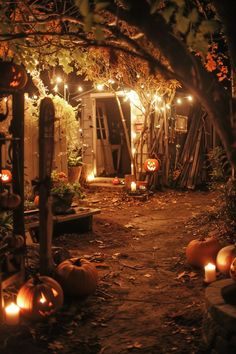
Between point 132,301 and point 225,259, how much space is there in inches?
57.2

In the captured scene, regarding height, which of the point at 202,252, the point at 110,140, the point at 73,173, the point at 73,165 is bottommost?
the point at 202,252

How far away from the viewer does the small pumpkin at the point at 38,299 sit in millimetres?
5238

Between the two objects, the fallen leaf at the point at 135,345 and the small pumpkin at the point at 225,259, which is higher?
the small pumpkin at the point at 225,259

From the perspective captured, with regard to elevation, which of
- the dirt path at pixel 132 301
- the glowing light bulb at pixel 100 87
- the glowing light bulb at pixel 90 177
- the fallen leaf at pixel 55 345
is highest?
the glowing light bulb at pixel 100 87

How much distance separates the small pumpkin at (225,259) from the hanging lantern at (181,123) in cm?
921

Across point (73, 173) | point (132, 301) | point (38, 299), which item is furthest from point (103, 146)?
point (38, 299)

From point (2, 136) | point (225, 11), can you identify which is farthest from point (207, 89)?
point (2, 136)

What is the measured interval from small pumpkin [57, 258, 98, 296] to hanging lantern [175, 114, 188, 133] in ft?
32.6

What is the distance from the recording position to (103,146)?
1777 cm

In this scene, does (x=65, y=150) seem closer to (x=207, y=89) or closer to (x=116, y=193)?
(x=116, y=193)

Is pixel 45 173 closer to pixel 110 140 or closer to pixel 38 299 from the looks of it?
pixel 38 299

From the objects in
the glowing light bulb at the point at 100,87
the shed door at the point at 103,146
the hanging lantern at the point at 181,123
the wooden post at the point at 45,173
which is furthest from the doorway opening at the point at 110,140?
the wooden post at the point at 45,173

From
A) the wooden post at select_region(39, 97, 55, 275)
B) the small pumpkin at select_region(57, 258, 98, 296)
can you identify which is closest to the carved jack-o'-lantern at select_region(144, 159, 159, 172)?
the small pumpkin at select_region(57, 258, 98, 296)

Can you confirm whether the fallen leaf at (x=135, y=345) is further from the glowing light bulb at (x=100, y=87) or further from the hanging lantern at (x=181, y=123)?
the hanging lantern at (x=181, y=123)
